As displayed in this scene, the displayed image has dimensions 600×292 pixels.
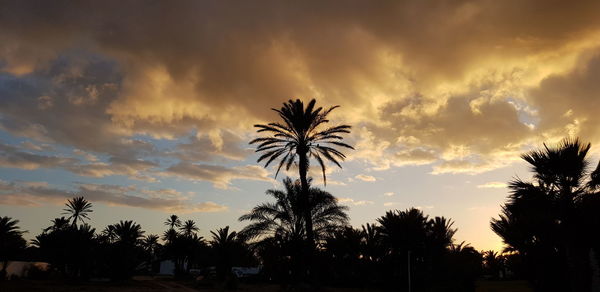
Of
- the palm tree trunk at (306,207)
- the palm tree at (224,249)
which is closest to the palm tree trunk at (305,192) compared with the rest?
the palm tree trunk at (306,207)

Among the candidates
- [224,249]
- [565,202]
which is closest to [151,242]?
[224,249]

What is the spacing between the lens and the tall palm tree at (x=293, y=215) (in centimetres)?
3394

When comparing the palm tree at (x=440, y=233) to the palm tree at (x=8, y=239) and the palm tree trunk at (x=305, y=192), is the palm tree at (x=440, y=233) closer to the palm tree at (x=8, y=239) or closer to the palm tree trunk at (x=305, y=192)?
the palm tree trunk at (x=305, y=192)

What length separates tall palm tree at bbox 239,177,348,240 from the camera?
33.9 meters

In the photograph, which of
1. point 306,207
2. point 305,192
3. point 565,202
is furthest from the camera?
point 305,192

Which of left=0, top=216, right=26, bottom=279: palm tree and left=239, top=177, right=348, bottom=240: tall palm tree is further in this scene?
left=0, top=216, right=26, bottom=279: palm tree

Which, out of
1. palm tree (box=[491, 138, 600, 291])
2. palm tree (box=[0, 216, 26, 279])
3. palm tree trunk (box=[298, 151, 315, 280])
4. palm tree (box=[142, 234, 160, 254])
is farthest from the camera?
palm tree (box=[142, 234, 160, 254])

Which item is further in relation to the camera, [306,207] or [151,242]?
[151,242]

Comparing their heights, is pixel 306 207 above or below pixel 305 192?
below

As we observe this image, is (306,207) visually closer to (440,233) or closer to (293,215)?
(293,215)

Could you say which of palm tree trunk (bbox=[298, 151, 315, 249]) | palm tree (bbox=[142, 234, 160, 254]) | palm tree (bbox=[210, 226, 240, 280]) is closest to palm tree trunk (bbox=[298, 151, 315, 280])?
palm tree trunk (bbox=[298, 151, 315, 249])

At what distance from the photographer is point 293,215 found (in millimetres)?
35406

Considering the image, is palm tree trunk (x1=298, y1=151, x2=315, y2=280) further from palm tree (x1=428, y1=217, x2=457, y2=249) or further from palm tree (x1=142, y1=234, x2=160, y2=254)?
palm tree (x1=142, y1=234, x2=160, y2=254)

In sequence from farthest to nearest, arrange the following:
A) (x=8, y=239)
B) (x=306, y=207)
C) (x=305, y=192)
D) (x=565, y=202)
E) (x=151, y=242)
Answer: (x=151, y=242) < (x=8, y=239) < (x=305, y=192) < (x=306, y=207) < (x=565, y=202)
